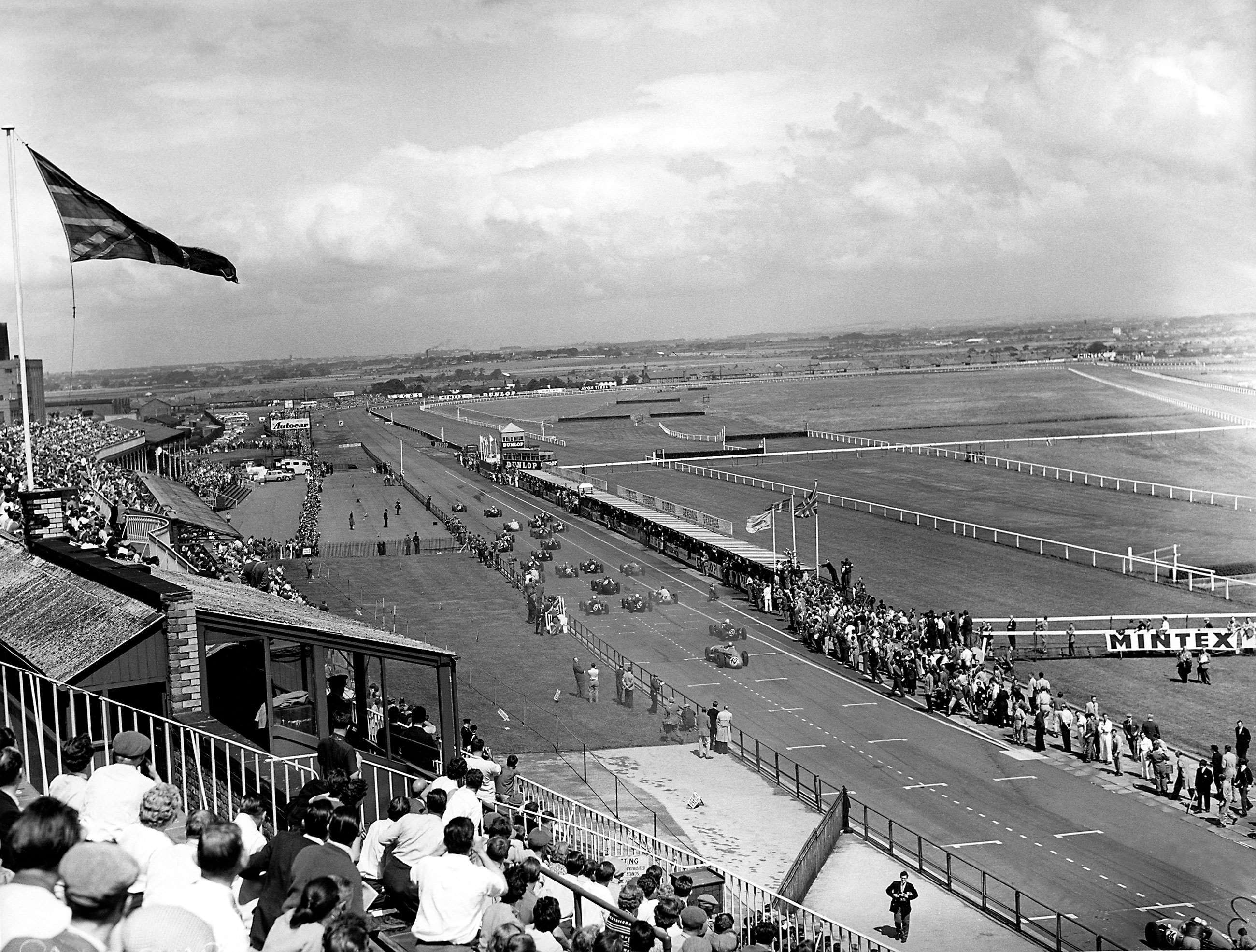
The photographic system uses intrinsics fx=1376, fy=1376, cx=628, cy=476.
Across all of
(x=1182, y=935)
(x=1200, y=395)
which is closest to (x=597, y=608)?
(x=1182, y=935)

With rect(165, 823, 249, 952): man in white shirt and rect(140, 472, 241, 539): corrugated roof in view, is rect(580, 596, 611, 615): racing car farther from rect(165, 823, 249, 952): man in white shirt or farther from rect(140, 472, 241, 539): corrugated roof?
rect(165, 823, 249, 952): man in white shirt

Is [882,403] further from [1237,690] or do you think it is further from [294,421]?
[1237,690]

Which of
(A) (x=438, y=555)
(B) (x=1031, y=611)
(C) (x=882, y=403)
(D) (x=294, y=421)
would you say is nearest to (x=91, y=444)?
(A) (x=438, y=555)

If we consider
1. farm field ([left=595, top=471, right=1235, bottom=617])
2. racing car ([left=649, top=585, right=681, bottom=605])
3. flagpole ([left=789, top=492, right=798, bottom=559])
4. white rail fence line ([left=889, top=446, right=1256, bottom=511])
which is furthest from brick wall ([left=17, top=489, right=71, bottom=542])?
white rail fence line ([left=889, top=446, right=1256, bottom=511])

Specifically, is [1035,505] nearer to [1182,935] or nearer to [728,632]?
[728,632]

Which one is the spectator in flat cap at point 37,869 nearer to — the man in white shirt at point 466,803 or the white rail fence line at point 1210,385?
the man in white shirt at point 466,803

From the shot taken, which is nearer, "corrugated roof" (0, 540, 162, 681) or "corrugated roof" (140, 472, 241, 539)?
"corrugated roof" (0, 540, 162, 681)
